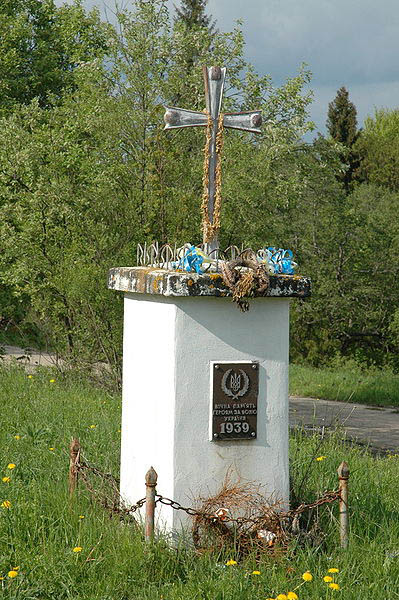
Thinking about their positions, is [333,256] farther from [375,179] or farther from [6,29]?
[375,179]

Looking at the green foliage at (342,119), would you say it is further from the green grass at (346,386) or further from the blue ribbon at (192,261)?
the blue ribbon at (192,261)

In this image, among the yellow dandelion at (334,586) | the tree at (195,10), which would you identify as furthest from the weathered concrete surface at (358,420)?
the tree at (195,10)

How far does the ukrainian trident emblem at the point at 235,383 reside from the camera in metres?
5.07

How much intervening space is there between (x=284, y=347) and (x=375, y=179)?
132 feet

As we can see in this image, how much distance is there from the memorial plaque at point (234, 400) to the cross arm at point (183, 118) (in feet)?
5.73

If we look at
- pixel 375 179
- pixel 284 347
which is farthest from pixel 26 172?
pixel 375 179

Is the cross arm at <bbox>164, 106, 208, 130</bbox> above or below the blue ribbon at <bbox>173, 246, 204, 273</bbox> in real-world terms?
above

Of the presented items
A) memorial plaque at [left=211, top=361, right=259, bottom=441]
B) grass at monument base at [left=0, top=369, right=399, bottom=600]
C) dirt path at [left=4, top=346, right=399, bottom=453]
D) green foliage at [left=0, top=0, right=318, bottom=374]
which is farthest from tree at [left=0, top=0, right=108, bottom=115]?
memorial plaque at [left=211, top=361, right=259, bottom=441]

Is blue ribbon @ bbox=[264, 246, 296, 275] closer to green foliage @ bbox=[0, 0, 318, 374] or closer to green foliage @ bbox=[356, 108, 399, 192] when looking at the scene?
green foliage @ bbox=[0, 0, 318, 374]

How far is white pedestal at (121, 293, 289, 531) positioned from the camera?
5016mm

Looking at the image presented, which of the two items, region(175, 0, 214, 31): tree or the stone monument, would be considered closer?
the stone monument

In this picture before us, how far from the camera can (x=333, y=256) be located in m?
20.8

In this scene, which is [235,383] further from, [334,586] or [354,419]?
[354,419]

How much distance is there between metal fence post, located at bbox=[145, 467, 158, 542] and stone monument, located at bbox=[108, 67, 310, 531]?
0.26 metres
